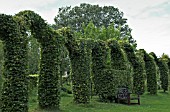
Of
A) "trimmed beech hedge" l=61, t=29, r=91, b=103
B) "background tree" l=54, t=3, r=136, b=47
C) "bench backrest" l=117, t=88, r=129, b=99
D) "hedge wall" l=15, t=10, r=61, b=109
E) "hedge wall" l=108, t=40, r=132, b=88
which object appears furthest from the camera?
"background tree" l=54, t=3, r=136, b=47

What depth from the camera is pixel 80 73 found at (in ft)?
61.1

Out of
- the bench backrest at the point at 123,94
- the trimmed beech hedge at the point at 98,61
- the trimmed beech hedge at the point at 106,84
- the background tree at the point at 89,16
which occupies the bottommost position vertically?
the bench backrest at the point at 123,94

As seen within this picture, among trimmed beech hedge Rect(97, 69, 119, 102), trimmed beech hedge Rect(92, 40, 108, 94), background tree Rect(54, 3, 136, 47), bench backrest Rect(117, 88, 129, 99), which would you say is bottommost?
bench backrest Rect(117, 88, 129, 99)

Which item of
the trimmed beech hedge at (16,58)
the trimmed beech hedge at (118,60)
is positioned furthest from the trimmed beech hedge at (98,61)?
the trimmed beech hedge at (16,58)

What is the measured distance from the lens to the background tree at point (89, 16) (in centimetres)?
5728

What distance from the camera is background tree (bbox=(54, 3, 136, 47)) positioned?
188ft

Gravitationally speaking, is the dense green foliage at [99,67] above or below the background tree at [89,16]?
below

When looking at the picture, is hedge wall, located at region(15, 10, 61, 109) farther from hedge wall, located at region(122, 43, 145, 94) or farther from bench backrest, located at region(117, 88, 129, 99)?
hedge wall, located at region(122, 43, 145, 94)

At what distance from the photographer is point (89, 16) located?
190 feet

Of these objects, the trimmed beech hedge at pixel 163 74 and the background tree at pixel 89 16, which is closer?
the trimmed beech hedge at pixel 163 74

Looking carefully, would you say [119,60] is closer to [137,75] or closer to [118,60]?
[118,60]

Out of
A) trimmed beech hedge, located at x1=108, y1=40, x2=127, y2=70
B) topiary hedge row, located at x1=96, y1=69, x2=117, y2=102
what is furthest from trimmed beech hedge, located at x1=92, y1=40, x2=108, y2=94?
trimmed beech hedge, located at x1=108, y1=40, x2=127, y2=70

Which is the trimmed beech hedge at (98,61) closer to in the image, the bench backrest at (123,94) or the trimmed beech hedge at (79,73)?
the bench backrest at (123,94)

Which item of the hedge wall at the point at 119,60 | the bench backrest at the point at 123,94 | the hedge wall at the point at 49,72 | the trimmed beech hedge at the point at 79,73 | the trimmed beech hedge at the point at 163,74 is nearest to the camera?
the hedge wall at the point at 49,72
